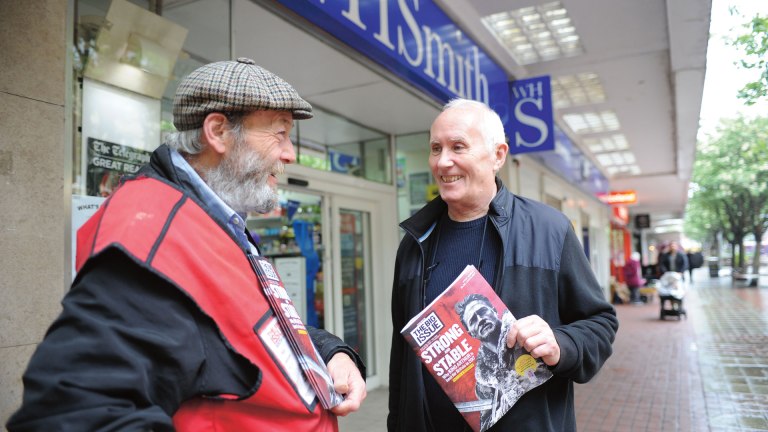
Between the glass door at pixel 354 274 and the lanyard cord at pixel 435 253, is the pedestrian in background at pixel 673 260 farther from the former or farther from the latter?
the lanyard cord at pixel 435 253

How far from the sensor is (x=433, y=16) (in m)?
4.96

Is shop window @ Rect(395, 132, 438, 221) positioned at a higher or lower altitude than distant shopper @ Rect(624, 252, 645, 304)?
higher

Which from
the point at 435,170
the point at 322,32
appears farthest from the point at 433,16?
the point at 435,170

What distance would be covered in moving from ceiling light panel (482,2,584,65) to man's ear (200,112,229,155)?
549 centimetres

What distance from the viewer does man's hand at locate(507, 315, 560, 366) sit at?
60.7 inches

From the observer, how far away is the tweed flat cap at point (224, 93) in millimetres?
1264

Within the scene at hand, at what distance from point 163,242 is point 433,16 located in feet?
14.6

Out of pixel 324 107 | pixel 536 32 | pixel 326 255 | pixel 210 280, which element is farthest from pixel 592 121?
pixel 210 280

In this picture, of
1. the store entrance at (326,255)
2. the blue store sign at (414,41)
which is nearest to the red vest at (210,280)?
the blue store sign at (414,41)

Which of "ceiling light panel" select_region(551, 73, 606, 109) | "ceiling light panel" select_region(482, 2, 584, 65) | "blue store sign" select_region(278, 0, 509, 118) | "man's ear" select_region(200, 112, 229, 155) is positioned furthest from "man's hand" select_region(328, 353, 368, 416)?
"ceiling light panel" select_region(551, 73, 606, 109)

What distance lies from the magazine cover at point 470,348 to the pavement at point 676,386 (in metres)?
3.70

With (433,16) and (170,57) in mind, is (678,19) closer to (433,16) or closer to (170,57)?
(433,16)

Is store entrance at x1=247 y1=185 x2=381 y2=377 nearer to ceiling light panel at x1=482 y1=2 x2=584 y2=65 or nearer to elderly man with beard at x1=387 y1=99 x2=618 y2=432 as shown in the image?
ceiling light panel at x1=482 y1=2 x2=584 y2=65

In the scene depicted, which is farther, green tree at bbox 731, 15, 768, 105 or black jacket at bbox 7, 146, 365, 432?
green tree at bbox 731, 15, 768, 105
